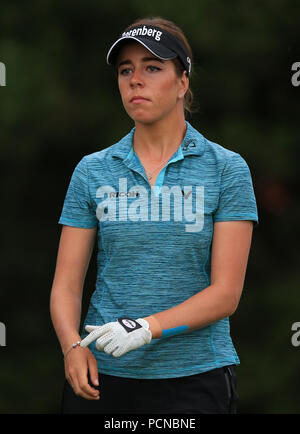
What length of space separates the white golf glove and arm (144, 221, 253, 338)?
40 millimetres

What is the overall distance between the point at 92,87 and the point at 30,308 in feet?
5.96

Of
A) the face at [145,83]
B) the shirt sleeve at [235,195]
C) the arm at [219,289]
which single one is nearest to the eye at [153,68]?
the face at [145,83]

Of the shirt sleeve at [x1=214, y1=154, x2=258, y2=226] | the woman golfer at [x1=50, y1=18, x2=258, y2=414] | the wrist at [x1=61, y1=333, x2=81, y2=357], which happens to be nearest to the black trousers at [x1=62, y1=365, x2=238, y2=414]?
the woman golfer at [x1=50, y1=18, x2=258, y2=414]

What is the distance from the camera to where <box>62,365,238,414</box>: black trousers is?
2.31m

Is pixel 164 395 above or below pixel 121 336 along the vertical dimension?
below

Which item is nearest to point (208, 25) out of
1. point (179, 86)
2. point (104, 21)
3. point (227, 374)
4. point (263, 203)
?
point (104, 21)

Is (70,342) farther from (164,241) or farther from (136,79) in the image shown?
(136,79)

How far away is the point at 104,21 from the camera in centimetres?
659

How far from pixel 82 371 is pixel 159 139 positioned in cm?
72

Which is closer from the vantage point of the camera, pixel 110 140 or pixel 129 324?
pixel 129 324

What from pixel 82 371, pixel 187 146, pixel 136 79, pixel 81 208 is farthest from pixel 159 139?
pixel 82 371

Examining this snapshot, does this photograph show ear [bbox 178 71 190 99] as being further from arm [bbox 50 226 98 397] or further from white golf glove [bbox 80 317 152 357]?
white golf glove [bbox 80 317 152 357]

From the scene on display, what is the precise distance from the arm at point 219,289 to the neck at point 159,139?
0.28 metres

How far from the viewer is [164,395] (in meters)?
2.32
